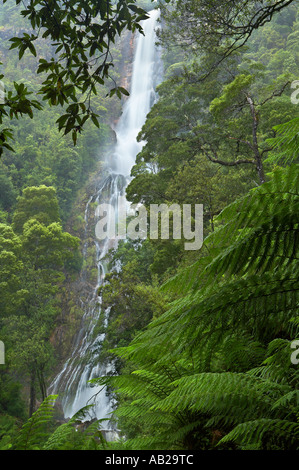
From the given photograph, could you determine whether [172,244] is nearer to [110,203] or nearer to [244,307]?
[244,307]

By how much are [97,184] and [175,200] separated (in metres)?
18.1

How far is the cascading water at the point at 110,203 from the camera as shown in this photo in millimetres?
13578

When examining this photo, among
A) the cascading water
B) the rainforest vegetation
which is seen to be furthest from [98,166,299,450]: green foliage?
the cascading water

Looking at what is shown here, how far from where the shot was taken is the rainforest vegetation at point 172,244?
103 centimetres

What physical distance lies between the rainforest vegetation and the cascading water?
0.54 metres

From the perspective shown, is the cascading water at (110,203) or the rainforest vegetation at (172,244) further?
the cascading water at (110,203)

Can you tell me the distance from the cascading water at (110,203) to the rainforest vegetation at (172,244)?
0.54 m

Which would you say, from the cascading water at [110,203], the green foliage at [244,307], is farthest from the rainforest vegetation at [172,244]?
the cascading water at [110,203]

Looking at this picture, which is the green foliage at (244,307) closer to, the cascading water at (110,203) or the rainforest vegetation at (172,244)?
the rainforest vegetation at (172,244)

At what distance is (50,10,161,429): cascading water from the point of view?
13578 mm

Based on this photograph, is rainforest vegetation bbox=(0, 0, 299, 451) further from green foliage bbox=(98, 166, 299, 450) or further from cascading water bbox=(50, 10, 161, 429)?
cascading water bbox=(50, 10, 161, 429)

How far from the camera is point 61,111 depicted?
29.5 m
